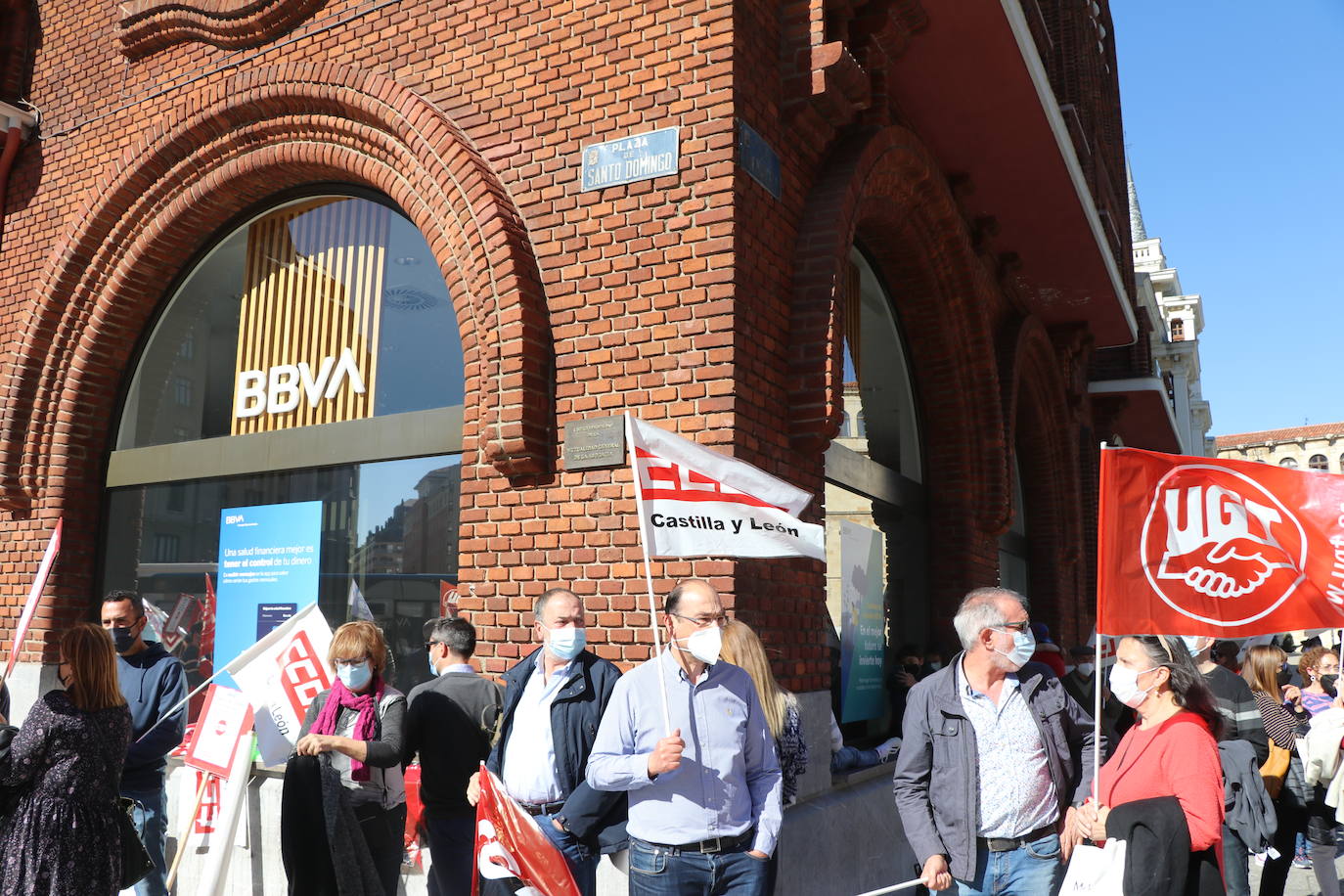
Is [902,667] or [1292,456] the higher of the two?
[1292,456]

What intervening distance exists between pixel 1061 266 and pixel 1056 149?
2627 mm

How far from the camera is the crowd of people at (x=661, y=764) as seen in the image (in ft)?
11.9

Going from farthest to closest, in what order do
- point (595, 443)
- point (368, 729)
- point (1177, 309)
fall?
point (1177, 309), point (595, 443), point (368, 729)

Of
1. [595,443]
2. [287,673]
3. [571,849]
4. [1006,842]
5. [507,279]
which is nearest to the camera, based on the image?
[1006,842]

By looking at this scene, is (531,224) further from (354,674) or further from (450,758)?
(450,758)

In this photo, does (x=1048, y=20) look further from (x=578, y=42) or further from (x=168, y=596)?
(x=168, y=596)

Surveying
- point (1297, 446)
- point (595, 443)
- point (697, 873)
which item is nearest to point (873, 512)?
point (595, 443)

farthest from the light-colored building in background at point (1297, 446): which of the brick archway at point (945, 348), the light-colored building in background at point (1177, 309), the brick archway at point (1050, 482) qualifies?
the brick archway at point (945, 348)

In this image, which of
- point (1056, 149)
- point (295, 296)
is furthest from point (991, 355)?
point (295, 296)

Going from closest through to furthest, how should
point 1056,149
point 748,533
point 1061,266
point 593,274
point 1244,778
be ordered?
point 748,533 < point 1244,778 < point 593,274 < point 1056,149 < point 1061,266

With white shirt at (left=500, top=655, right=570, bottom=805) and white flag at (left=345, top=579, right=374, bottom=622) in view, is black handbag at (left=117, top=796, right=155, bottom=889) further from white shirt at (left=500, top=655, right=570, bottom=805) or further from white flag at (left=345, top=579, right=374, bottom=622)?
white flag at (left=345, top=579, right=374, bottom=622)

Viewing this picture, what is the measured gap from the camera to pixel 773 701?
430 cm

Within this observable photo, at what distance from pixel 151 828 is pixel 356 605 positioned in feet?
6.28

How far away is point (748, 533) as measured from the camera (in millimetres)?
4309
